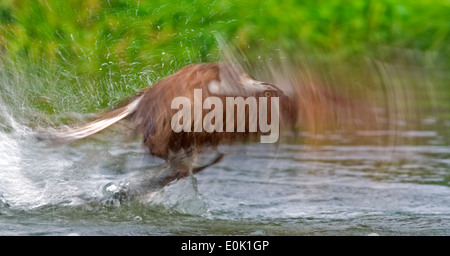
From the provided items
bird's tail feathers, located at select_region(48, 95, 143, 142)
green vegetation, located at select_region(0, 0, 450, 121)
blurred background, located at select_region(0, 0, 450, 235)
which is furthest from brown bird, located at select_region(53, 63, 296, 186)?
green vegetation, located at select_region(0, 0, 450, 121)

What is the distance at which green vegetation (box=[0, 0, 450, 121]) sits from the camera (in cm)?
491

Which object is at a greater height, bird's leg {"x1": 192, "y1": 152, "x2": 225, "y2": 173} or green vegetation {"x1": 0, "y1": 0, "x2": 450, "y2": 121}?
green vegetation {"x1": 0, "y1": 0, "x2": 450, "y2": 121}

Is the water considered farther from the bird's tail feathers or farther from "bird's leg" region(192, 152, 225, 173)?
the bird's tail feathers

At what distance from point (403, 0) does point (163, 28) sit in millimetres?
1565

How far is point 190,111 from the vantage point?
4648 millimetres

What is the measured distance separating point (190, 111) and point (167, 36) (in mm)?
683

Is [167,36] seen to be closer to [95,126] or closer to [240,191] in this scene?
[95,126]

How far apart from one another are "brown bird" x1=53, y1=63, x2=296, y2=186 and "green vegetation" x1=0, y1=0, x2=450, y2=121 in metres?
0.24

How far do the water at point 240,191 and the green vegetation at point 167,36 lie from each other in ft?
1.27

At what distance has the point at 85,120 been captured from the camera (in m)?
5.01

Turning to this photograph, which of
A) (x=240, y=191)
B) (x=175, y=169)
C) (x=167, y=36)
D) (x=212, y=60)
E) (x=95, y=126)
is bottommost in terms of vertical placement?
(x=240, y=191)

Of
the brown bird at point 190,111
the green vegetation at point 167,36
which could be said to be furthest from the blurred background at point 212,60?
the brown bird at point 190,111

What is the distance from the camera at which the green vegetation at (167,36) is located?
4.91 m

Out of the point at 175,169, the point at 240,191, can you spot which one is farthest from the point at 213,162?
the point at 240,191
